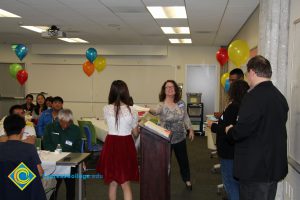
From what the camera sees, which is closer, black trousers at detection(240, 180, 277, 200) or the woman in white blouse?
black trousers at detection(240, 180, 277, 200)

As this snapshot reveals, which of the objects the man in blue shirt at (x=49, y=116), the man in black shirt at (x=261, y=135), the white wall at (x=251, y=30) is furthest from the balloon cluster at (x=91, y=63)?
the man in black shirt at (x=261, y=135)

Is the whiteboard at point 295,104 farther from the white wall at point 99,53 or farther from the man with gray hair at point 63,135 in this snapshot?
A: the white wall at point 99,53

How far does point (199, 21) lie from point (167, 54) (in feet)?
16.0

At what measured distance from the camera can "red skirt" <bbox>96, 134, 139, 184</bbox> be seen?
4023mm

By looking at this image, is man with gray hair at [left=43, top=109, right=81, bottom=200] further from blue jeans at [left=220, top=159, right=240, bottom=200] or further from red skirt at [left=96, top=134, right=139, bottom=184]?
blue jeans at [left=220, top=159, right=240, bottom=200]

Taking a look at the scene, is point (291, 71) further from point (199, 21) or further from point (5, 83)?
point (5, 83)

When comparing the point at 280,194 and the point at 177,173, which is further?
the point at 177,173

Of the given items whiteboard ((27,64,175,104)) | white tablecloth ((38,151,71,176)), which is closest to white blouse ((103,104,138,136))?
white tablecloth ((38,151,71,176))

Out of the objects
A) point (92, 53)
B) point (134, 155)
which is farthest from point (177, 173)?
point (92, 53)

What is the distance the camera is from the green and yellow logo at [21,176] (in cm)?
309

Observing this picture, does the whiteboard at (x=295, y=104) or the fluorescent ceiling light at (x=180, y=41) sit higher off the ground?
the fluorescent ceiling light at (x=180, y=41)

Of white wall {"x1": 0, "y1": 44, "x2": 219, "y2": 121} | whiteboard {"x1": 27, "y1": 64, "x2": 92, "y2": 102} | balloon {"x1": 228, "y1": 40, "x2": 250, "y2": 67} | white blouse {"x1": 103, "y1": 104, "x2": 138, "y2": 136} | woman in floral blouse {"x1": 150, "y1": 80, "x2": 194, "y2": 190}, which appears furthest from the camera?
whiteboard {"x1": 27, "y1": 64, "x2": 92, "y2": 102}

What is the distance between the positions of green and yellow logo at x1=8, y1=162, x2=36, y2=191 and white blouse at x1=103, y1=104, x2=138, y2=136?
112cm

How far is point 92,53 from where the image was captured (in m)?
9.97
